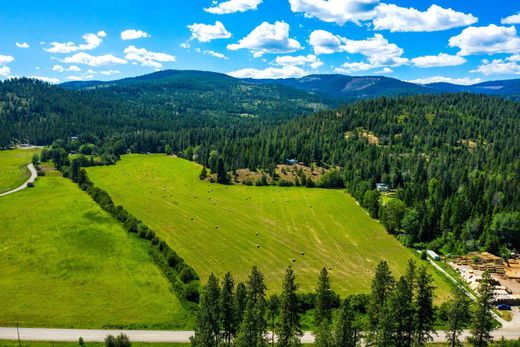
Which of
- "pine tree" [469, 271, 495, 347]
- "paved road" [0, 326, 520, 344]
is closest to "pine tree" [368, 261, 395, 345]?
"paved road" [0, 326, 520, 344]

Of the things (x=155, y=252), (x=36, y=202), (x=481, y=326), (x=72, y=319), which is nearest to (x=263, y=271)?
(x=155, y=252)

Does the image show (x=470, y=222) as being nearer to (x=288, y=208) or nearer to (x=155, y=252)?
(x=288, y=208)

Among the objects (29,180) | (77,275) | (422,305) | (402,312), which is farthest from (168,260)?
(29,180)

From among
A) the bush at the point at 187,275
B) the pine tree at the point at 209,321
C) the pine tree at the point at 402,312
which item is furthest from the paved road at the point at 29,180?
the pine tree at the point at 402,312

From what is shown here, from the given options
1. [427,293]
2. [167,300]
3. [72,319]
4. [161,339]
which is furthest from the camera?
[167,300]

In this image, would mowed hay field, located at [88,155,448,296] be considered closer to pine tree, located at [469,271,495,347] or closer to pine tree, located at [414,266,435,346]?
pine tree, located at [414,266,435,346]

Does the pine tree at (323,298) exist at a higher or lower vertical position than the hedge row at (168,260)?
higher

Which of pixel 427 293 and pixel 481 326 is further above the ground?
pixel 427 293

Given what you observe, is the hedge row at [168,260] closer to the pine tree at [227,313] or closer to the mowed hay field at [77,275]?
the mowed hay field at [77,275]
